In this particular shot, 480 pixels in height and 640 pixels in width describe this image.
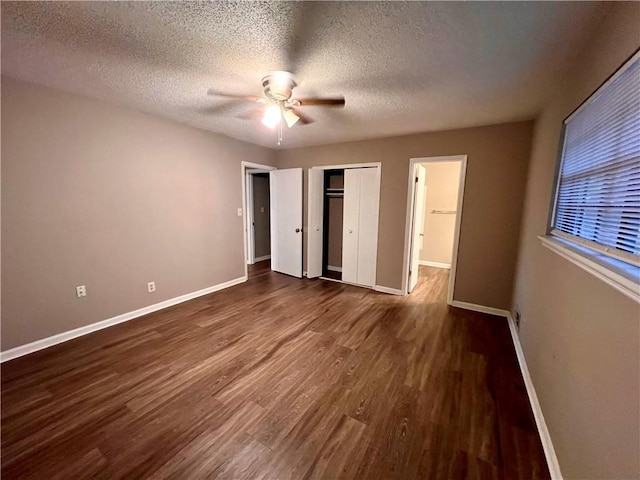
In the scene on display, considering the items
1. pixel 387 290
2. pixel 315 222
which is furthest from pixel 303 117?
pixel 387 290

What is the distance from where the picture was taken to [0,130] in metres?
2.05

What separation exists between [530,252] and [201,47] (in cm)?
320

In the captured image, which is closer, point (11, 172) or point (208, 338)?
point (11, 172)

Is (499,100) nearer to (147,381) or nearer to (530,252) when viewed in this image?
(530,252)

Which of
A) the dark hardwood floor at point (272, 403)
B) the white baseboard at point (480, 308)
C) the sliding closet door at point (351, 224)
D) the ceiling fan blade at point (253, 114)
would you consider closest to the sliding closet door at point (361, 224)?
the sliding closet door at point (351, 224)

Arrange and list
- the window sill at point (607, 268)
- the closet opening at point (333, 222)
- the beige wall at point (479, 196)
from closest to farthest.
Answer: the window sill at point (607, 268) < the beige wall at point (479, 196) < the closet opening at point (333, 222)

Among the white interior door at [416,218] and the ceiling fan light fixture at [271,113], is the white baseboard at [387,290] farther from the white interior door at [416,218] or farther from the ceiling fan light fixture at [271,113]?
the ceiling fan light fixture at [271,113]

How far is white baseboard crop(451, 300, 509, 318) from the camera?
326cm

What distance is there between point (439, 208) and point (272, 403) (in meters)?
5.18

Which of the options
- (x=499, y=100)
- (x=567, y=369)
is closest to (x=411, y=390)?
(x=567, y=369)

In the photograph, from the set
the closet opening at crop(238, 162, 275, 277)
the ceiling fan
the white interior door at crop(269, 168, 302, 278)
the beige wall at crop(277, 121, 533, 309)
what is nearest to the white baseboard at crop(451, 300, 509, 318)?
the beige wall at crop(277, 121, 533, 309)

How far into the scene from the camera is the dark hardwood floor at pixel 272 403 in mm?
1400

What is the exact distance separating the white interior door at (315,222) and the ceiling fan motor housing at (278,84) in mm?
2410

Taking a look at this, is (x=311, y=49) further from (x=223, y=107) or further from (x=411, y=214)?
(x=411, y=214)
